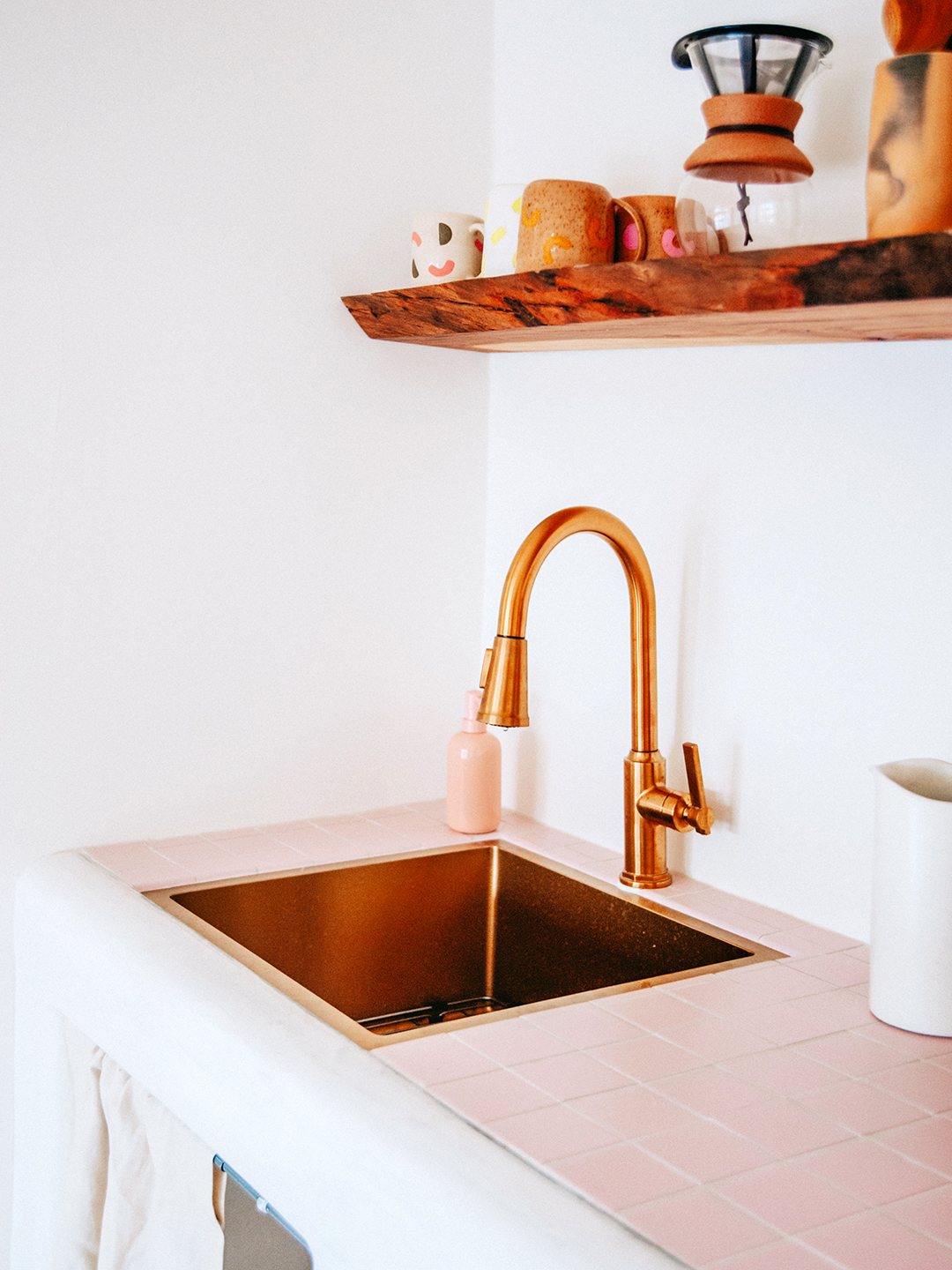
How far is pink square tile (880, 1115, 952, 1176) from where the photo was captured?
846mm

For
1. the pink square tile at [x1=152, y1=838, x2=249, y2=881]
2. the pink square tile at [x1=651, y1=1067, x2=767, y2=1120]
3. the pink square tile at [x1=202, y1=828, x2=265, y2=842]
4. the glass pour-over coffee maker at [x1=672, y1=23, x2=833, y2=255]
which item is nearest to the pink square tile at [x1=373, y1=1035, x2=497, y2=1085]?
the pink square tile at [x1=651, y1=1067, x2=767, y2=1120]

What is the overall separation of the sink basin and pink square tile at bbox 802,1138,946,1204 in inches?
16.3

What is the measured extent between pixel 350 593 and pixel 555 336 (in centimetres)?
47

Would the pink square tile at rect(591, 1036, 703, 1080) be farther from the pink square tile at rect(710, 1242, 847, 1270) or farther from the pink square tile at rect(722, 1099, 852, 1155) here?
the pink square tile at rect(710, 1242, 847, 1270)

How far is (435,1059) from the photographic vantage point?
1.00m

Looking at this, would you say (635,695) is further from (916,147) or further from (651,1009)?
(916,147)

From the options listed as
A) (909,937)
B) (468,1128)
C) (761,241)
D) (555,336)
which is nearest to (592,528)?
(555,336)

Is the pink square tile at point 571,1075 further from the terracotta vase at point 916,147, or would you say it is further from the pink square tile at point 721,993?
the terracotta vase at point 916,147

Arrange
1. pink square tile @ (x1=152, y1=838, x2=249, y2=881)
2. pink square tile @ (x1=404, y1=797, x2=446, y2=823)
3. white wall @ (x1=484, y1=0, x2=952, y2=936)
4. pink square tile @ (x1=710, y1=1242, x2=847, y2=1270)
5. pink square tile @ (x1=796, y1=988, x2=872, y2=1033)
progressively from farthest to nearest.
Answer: pink square tile @ (x1=404, y1=797, x2=446, y2=823) < pink square tile @ (x1=152, y1=838, x2=249, y2=881) < white wall @ (x1=484, y1=0, x2=952, y2=936) < pink square tile @ (x1=796, y1=988, x2=872, y2=1033) < pink square tile @ (x1=710, y1=1242, x2=847, y2=1270)

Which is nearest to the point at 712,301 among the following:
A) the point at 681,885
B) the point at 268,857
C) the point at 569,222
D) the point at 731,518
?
the point at 569,222

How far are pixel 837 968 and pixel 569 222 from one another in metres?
0.74

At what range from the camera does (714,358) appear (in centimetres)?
137

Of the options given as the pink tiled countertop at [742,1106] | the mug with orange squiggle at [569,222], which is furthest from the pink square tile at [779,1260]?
the mug with orange squiggle at [569,222]

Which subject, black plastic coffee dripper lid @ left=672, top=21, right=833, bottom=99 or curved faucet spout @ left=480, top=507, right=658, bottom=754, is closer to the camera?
black plastic coffee dripper lid @ left=672, top=21, right=833, bottom=99
